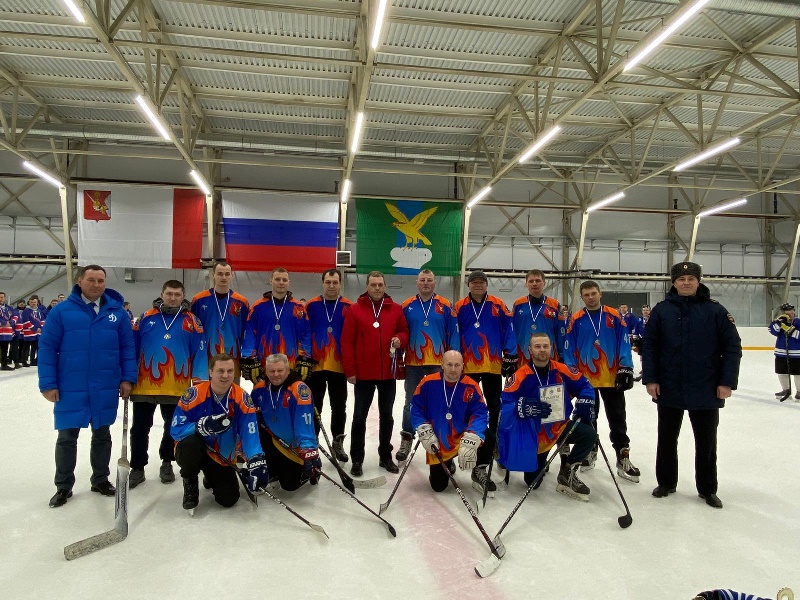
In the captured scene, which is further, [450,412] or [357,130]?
[357,130]

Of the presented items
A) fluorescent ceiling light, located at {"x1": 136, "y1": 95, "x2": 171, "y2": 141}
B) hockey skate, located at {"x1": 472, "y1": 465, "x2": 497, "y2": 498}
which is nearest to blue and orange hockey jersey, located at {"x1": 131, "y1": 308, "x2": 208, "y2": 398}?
hockey skate, located at {"x1": 472, "y1": 465, "x2": 497, "y2": 498}

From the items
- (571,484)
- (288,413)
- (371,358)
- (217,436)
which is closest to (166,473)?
(217,436)

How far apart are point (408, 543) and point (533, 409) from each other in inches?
45.4

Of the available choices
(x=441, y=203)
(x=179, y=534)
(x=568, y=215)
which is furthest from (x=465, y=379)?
(x=568, y=215)

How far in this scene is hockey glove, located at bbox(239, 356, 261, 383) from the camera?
3.45 m

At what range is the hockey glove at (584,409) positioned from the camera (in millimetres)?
3119

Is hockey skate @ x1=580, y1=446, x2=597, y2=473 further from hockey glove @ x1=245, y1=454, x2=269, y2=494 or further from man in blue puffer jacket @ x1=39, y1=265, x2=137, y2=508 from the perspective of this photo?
man in blue puffer jacket @ x1=39, y1=265, x2=137, y2=508

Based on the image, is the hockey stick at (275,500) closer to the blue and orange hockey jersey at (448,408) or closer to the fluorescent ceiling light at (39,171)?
the blue and orange hockey jersey at (448,408)

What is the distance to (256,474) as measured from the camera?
2.71m

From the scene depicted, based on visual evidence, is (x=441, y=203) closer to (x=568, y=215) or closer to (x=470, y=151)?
(x=470, y=151)

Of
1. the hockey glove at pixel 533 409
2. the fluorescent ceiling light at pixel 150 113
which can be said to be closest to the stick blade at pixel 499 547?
the hockey glove at pixel 533 409

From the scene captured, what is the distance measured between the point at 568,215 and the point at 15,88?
45.7ft

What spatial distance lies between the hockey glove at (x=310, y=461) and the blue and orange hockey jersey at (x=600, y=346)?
2.07 meters

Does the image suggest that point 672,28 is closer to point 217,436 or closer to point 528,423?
point 528,423
